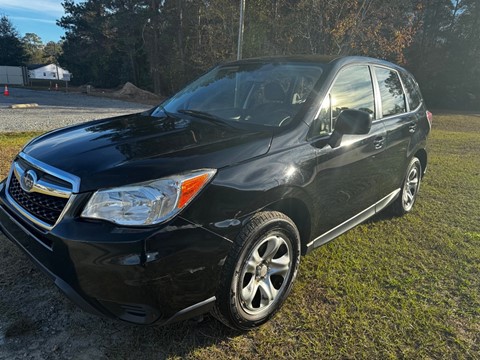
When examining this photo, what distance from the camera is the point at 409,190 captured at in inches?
182

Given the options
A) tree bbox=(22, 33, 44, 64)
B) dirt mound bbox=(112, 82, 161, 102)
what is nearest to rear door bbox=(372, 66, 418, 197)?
dirt mound bbox=(112, 82, 161, 102)

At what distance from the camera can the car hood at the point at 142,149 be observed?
1.99 m

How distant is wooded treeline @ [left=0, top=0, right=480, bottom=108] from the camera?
1856 cm

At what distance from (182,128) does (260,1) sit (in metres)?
20.2

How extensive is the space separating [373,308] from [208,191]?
166 centimetres

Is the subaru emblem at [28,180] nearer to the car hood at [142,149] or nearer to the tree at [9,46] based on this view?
the car hood at [142,149]

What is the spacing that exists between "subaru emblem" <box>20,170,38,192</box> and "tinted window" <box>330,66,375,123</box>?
2.21 metres

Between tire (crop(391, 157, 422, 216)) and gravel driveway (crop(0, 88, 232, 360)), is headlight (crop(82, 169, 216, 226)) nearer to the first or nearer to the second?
gravel driveway (crop(0, 88, 232, 360))

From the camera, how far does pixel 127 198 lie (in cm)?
192

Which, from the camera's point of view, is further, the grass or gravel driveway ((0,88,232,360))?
the grass

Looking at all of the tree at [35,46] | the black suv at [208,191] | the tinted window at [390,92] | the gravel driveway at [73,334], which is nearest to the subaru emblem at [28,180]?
the black suv at [208,191]

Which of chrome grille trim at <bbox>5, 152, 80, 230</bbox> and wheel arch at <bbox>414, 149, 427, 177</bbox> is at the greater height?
chrome grille trim at <bbox>5, 152, 80, 230</bbox>

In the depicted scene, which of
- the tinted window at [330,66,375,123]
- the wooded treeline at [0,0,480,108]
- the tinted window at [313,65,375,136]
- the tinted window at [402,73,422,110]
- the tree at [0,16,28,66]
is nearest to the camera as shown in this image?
the tinted window at [313,65,375,136]

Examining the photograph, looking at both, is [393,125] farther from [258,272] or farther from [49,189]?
[49,189]
